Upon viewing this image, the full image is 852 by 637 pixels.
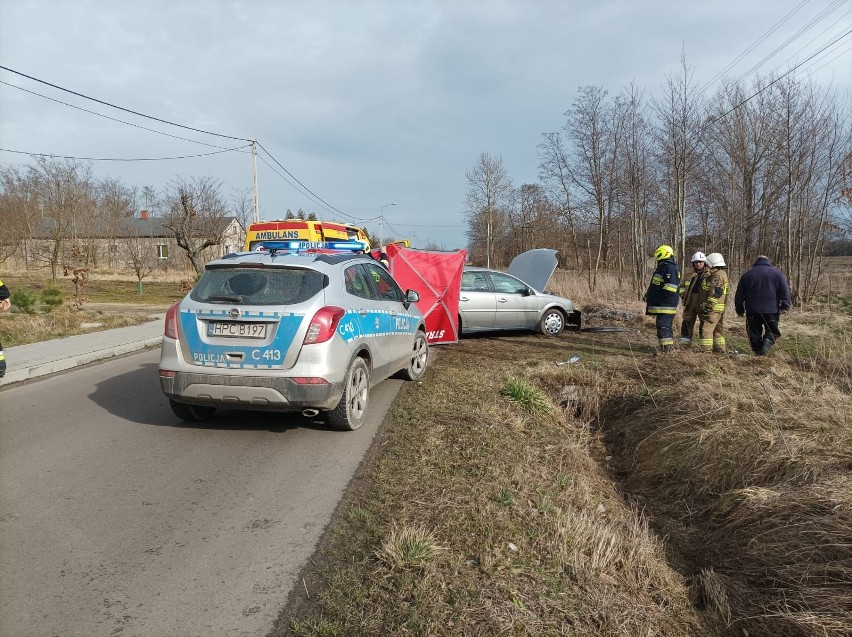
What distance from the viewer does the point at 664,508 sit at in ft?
14.2

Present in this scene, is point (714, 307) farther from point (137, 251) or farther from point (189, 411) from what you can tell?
point (137, 251)

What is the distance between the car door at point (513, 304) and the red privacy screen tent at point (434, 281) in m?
1.33

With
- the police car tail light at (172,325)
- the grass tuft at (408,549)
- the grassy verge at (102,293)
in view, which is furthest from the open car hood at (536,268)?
the grassy verge at (102,293)

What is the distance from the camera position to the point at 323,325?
4.69 m

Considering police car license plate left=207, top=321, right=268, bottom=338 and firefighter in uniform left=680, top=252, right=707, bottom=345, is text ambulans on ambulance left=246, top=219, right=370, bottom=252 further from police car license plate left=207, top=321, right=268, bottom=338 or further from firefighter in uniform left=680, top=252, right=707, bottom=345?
firefighter in uniform left=680, top=252, right=707, bottom=345

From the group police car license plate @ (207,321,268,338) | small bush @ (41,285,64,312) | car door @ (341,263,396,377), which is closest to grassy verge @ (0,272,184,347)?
small bush @ (41,285,64,312)

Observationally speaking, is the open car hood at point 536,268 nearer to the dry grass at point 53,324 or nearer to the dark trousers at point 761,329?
the dark trousers at point 761,329

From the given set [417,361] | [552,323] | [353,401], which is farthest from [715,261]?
[353,401]

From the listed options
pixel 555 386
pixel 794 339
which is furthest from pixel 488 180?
pixel 555 386

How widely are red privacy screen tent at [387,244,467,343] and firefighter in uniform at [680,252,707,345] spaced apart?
405 cm

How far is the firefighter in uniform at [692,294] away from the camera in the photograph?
30.6ft

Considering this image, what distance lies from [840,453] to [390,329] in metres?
4.27

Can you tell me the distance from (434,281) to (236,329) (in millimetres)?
5838

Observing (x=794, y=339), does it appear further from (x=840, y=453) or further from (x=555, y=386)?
(x=840, y=453)
